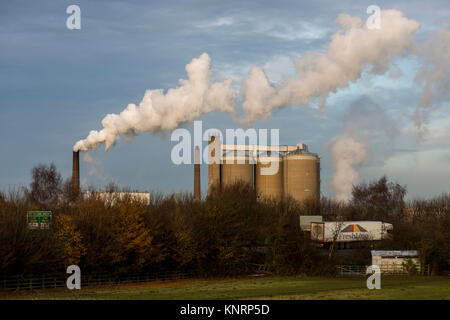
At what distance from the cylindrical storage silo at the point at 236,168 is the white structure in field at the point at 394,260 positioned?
45422 mm

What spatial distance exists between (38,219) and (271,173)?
61.7 metres

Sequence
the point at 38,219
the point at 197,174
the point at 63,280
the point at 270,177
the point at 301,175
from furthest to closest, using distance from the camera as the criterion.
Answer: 1. the point at 270,177
2. the point at 301,175
3. the point at 197,174
4. the point at 38,219
5. the point at 63,280

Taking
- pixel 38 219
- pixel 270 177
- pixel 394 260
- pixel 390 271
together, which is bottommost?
pixel 390 271

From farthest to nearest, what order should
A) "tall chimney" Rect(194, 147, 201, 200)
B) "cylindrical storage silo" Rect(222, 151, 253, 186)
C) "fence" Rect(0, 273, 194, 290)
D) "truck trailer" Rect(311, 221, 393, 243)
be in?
"cylindrical storage silo" Rect(222, 151, 253, 186) < "tall chimney" Rect(194, 147, 201, 200) < "truck trailer" Rect(311, 221, 393, 243) < "fence" Rect(0, 273, 194, 290)

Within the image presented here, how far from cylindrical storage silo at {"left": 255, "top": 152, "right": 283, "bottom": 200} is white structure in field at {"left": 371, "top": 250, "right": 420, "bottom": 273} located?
44245mm

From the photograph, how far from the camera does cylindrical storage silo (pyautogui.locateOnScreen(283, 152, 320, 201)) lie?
10244 cm

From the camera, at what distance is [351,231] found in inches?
3177

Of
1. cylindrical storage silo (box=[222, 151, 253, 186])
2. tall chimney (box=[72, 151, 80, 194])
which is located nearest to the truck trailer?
cylindrical storage silo (box=[222, 151, 253, 186])

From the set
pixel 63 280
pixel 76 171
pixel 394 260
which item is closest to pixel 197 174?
pixel 76 171

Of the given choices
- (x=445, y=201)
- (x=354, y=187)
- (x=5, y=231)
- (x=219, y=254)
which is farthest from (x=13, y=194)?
(x=445, y=201)

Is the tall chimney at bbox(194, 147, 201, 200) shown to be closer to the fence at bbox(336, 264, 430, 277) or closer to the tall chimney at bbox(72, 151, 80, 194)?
the tall chimney at bbox(72, 151, 80, 194)

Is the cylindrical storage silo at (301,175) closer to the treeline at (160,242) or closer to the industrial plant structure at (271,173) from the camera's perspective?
the industrial plant structure at (271,173)

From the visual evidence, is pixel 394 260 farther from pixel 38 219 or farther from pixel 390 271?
pixel 38 219
